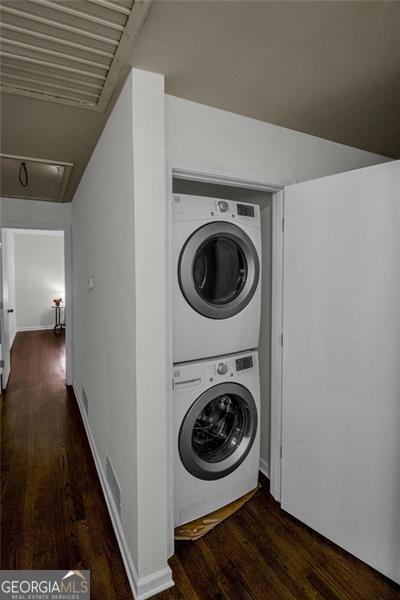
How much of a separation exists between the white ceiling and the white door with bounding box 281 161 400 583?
0.40 metres

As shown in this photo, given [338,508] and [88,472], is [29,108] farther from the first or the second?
[338,508]

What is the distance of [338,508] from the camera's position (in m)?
1.70

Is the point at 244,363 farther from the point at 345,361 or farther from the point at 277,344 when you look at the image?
the point at 345,361

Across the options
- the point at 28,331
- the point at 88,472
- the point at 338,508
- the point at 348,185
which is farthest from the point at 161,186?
the point at 28,331

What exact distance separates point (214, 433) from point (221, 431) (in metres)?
0.05

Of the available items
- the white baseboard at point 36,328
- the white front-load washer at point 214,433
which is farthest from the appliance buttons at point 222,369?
the white baseboard at point 36,328

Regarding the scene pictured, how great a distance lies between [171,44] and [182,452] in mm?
1852

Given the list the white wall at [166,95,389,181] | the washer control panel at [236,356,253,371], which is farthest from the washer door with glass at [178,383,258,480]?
the white wall at [166,95,389,181]

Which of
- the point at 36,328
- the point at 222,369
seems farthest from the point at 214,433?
the point at 36,328

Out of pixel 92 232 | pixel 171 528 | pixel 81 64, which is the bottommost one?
pixel 171 528

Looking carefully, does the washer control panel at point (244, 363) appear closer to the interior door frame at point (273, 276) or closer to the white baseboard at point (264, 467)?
the interior door frame at point (273, 276)

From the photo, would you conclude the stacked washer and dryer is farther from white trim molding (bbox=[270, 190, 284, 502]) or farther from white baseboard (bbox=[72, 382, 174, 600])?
white baseboard (bbox=[72, 382, 174, 600])

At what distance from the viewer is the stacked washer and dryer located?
173cm

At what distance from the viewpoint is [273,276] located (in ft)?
6.79
